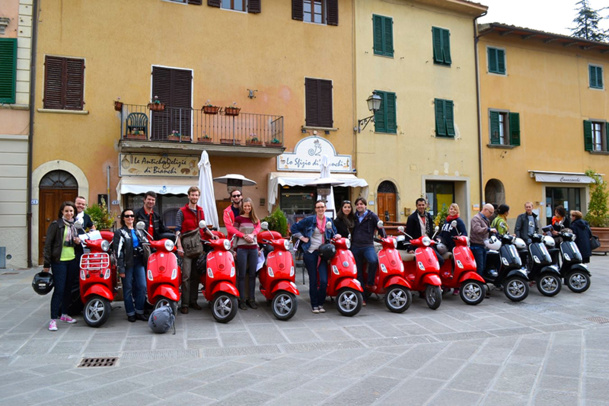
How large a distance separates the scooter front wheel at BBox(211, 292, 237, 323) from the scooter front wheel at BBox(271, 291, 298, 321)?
58 cm

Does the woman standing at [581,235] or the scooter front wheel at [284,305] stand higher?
the woman standing at [581,235]

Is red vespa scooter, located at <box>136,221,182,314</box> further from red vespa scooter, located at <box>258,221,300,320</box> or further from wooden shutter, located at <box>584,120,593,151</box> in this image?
wooden shutter, located at <box>584,120,593,151</box>

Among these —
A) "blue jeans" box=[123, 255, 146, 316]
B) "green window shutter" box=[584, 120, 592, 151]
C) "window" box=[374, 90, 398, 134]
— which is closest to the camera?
"blue jeans" box=[123, 255, 146, 316]

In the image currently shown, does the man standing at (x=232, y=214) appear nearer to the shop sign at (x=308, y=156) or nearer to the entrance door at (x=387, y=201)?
the shop sign at (x=308, y=156)

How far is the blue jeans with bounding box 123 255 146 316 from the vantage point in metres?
6.02

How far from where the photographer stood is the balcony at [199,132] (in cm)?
1223

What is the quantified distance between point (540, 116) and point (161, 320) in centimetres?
1817

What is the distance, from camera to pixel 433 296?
6.94 metres

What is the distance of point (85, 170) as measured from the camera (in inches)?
486

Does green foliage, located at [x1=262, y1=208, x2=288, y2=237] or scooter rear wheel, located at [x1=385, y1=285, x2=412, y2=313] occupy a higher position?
green foliage, located at [x1=262, y1=208, x2=288, y2=237]

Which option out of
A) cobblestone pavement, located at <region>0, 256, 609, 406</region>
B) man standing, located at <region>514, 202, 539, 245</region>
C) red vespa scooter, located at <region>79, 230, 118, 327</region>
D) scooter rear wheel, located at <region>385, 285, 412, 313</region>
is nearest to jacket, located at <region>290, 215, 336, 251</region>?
cobblestone pavement, located at <region>0, 256, 609, 406</region>

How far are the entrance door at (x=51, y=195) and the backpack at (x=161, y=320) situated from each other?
311 inches

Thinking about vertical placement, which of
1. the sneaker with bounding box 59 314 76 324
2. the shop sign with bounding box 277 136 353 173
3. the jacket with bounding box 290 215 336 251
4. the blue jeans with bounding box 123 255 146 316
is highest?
the shop sign with bounding box 277 136 353 173

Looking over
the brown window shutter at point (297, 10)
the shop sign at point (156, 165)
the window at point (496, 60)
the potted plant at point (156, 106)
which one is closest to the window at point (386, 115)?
the brown window shutter at point (297, 10)
